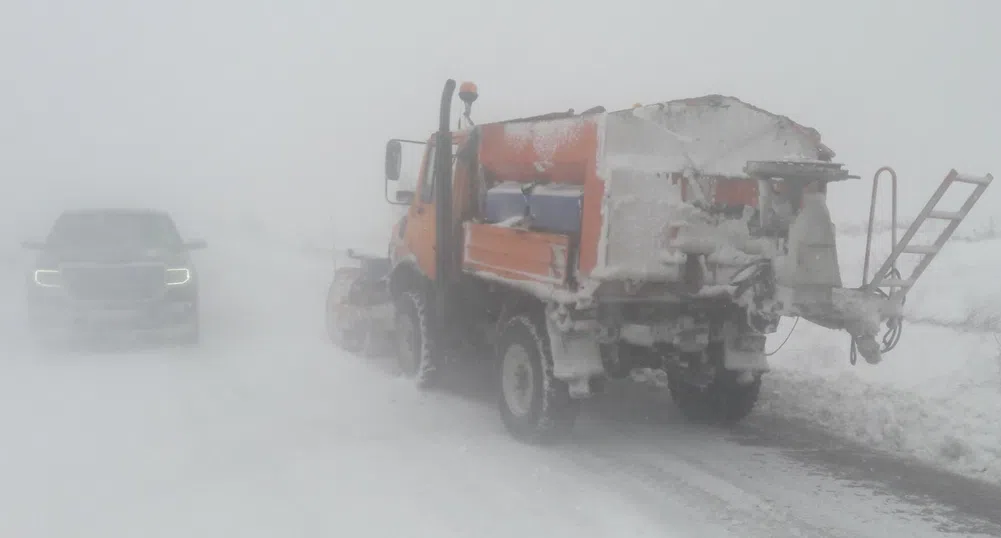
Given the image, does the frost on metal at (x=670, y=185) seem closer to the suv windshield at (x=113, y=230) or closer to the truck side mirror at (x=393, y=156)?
the truck side mirror at (x=393, y=156)

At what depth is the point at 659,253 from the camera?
5.82 metres

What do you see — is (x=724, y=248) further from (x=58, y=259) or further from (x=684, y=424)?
(x=58, y=259)

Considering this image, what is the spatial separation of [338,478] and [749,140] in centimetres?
390

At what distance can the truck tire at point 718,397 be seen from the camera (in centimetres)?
709

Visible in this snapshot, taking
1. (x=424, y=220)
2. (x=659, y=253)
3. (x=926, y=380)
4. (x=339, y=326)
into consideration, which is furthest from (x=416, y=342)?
(x=926, y=380)

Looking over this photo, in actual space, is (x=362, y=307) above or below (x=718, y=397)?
above

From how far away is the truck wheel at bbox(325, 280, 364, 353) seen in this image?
11.1m

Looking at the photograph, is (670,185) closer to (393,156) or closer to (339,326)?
(393,156)

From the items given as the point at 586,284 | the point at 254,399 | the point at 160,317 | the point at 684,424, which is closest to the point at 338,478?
the point at 586,284

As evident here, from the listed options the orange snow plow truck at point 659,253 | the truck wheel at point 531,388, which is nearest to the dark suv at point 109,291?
the orange snow plow truck at point 659,253

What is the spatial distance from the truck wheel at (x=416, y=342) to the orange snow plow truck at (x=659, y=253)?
829 mm

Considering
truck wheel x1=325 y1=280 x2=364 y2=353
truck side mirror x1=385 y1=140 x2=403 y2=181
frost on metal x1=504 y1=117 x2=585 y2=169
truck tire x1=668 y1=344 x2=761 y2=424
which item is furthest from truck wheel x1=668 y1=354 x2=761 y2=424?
truck wheel x1=325 y1=280 x2=364 y2=353

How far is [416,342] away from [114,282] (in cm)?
429

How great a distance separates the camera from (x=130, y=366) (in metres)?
9.84
